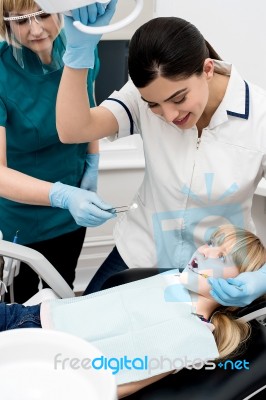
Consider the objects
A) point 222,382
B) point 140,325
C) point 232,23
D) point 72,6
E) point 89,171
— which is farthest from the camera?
point 232,23

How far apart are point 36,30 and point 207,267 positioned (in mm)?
804

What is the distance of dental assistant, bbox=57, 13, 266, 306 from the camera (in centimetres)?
123

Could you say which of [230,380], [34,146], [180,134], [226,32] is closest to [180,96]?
[180,134]

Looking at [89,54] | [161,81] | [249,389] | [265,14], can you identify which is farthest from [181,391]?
[265,14]

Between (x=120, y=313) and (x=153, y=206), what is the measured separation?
1.17 ft

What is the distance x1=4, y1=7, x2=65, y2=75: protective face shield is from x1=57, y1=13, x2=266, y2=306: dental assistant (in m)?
0.18

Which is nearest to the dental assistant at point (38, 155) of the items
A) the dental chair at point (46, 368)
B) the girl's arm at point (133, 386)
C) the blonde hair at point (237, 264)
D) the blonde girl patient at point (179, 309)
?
the blonde girl patient at point (179, 309)

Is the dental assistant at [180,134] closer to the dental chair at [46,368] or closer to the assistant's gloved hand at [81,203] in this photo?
the assistant's gloved hand at [81,203]

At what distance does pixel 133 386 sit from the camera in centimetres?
123

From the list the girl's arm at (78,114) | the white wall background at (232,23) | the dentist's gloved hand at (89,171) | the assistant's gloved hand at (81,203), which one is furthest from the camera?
the white wall background at (232,23)

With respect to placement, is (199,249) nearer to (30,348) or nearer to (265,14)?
(30,348)

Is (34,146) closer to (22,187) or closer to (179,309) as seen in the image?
(22,187)

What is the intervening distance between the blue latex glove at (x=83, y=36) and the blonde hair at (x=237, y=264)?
1.97ft

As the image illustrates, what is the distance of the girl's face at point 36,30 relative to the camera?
4.55ft
